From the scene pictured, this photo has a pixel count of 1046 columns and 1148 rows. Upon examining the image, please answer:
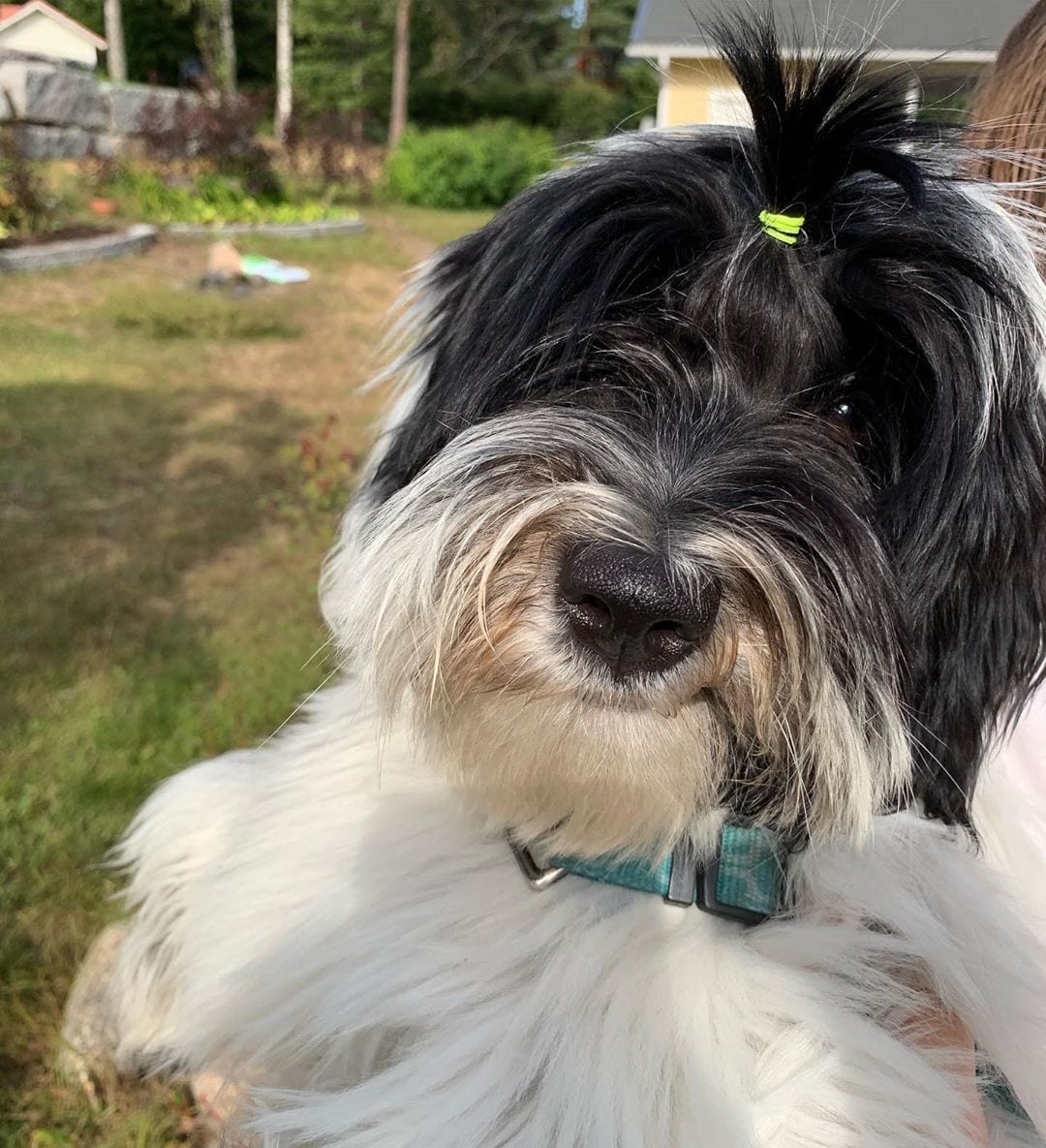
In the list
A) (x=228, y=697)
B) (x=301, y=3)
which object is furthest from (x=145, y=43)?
(x=228, y=697)

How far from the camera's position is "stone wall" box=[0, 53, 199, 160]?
13.1 metres

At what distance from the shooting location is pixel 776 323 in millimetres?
1407

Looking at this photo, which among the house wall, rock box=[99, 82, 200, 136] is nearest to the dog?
rock box=[99, 82, 200, 136]

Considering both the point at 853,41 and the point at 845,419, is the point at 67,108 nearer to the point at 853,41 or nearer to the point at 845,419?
the point at 853,41

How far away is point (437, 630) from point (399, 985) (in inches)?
23.3

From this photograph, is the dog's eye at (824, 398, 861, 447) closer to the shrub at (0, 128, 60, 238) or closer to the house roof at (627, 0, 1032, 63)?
the house roof at (627, 0, 1032, 63)

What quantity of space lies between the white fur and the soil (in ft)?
30.7

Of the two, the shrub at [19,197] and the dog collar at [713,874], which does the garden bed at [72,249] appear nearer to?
the shrub at [19,197]

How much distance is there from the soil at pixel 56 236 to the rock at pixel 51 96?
336 centimetres

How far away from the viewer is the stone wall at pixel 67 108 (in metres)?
13.1

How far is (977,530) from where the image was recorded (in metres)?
1.35

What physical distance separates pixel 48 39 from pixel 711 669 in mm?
20335

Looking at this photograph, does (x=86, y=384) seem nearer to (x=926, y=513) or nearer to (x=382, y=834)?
(x=382, y=834)

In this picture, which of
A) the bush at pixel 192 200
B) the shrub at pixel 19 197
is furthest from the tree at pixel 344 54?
the shrub at pixel 19 197
